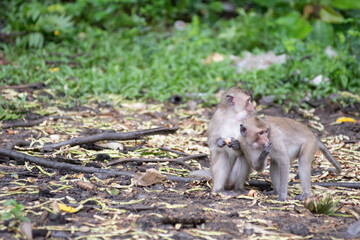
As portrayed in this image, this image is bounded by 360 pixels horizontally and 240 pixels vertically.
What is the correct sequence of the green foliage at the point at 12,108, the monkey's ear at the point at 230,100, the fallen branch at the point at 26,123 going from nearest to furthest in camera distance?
the monkey's ear at the point at 230,100
the fallen branch at the point at 26,123
the green foliage at the point at 12,108

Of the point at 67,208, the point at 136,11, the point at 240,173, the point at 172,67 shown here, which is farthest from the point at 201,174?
the point at 136,11

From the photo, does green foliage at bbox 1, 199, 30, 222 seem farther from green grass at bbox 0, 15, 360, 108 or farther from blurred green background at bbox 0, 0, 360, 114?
blurred green background at bbox 0, 0, 360, 114

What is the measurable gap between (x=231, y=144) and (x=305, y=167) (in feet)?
2.66

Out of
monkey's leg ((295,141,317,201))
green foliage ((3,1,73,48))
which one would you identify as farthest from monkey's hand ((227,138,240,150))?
green foliage ((3,1,73,48))

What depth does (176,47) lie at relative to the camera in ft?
40.3

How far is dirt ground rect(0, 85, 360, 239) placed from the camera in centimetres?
436

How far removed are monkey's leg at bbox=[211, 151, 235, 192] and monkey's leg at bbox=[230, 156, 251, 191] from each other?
0.07m

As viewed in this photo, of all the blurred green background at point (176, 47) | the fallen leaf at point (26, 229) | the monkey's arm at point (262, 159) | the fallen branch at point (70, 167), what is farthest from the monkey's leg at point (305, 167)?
the blurred green background at point (176, 47)

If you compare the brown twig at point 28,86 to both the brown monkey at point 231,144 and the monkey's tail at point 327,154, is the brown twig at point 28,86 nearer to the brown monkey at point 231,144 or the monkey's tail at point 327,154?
the brown monkey at point 231,144

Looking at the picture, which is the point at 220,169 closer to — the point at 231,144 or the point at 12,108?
the point at 231,144

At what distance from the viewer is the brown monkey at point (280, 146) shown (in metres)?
5.52

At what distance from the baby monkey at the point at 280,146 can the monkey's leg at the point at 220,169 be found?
24 centimetres

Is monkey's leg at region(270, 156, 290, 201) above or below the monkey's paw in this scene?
below

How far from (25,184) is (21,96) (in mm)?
3500
